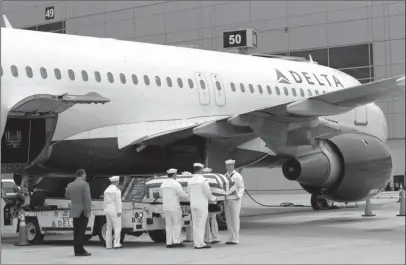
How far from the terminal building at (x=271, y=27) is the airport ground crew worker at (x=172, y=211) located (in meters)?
9.60

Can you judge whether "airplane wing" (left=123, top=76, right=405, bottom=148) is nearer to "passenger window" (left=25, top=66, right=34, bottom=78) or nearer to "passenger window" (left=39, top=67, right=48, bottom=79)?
"passenger window" (left=39, top=67, right=48, bottom=79)

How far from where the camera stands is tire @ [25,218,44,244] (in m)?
15.0

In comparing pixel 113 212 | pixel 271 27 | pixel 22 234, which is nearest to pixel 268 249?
pixel 113 212

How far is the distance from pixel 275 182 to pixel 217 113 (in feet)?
77.3

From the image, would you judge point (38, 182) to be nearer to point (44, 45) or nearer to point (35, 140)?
point (35, 140)

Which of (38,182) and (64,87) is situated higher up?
(64,87)

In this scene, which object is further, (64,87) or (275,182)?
(275,182)

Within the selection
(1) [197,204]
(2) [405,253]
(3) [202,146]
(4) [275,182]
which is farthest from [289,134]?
(4) [275,182]

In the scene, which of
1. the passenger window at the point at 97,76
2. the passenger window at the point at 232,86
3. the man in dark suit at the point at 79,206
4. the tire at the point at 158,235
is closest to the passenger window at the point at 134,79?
the passenger window at the point at 97,76

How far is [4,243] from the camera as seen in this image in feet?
51.2

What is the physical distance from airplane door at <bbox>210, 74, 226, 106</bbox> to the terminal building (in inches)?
189

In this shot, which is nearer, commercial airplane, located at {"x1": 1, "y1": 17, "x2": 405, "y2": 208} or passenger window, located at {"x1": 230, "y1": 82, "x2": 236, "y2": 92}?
commercial airplane, located at {"x1": 1, "y1": 17, "x2": 405, "y2": 208}

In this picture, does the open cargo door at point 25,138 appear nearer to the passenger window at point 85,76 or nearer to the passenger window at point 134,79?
the passenger window at point 85,76

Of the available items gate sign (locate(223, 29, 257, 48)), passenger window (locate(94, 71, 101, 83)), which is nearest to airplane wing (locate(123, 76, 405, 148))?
passenger window (locate(94, 71, 101, 83))
